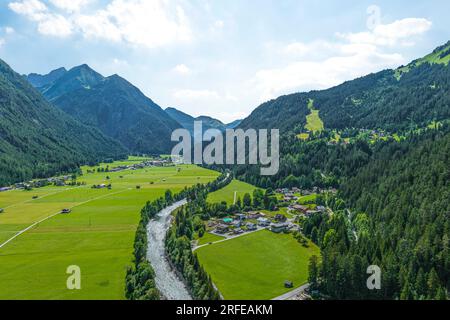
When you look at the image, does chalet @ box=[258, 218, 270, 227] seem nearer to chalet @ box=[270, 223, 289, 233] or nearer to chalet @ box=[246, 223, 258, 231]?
chalet @ box=[246, 223, 258, 231]

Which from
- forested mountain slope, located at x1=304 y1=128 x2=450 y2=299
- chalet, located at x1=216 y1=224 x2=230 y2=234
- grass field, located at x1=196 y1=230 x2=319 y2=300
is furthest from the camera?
chalet, located at x1=216 y1=224 x2=230 y2=234

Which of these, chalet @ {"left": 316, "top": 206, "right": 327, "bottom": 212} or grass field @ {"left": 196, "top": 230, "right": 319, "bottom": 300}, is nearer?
grass field @ {"left": 196, "top": 230, "right": 319, "bottom": 300}

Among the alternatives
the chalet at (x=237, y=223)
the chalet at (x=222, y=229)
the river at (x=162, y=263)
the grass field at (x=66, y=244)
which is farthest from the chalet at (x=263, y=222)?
the grass field at (x=66, y=244)

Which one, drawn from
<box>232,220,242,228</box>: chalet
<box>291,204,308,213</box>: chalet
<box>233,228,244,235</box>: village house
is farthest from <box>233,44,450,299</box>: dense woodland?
<box>232,220,242,228</box>: chalet

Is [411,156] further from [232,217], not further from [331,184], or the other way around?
[232,217]

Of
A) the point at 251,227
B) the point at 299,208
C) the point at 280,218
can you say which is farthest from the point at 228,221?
the point at 299,208

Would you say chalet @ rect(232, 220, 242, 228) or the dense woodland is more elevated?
the dense woodland
